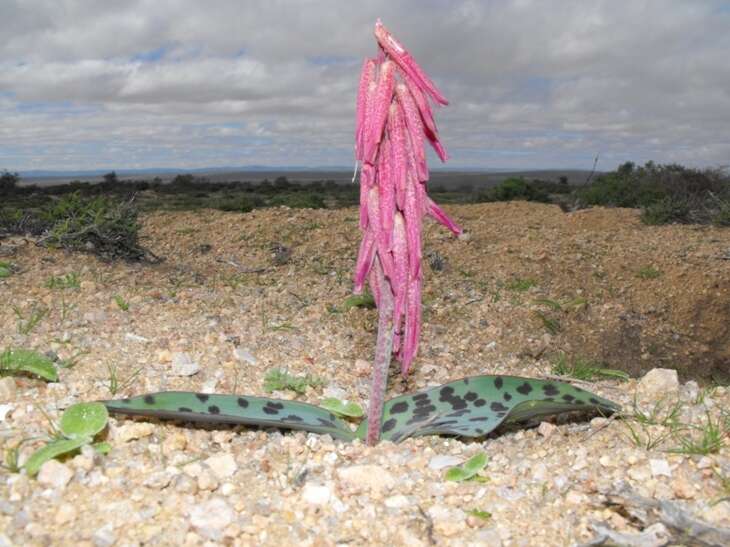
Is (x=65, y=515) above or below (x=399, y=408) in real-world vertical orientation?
below

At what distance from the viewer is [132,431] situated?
304 centimetres

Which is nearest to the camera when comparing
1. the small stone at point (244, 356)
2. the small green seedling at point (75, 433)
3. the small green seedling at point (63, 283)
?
the small green seedling at point (75, 433)

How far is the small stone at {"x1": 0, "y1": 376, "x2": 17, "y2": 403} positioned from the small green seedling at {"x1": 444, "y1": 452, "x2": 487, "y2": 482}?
2107 millimetres

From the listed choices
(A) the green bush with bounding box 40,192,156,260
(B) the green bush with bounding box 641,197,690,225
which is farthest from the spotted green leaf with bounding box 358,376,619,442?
(B) the green bush with bounding box 641,197,690,225

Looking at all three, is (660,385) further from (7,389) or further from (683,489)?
(7,389)

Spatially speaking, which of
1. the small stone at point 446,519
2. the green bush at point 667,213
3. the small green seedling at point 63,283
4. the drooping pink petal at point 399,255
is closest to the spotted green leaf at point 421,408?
the small stone at point 446,519

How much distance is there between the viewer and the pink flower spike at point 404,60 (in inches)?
103

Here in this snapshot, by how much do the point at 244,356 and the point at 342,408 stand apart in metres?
0.88

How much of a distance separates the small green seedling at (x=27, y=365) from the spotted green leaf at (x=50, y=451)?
73cm

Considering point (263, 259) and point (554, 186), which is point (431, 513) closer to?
point (263, 259)

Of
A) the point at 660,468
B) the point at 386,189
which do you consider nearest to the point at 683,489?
the point at 660,468

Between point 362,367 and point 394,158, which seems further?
point 362,367

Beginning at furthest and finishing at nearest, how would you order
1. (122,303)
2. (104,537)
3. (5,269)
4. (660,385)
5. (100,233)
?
(100,233)
(5,269)
(122,303)
(660,385)
(104,537)

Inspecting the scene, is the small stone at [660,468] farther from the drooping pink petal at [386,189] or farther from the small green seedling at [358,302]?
the small green seedling at [358,302]
